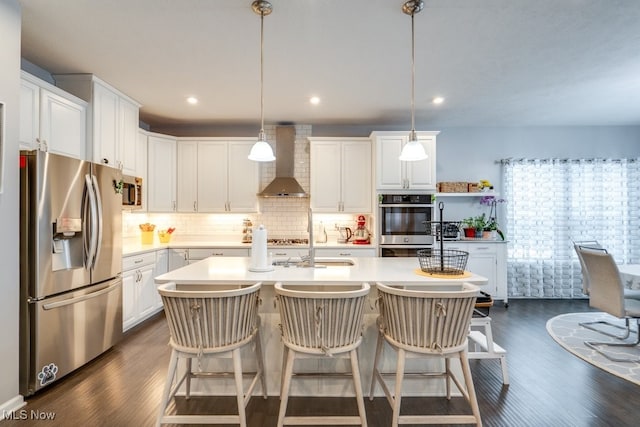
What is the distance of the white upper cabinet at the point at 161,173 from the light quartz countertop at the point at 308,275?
7.99 feet

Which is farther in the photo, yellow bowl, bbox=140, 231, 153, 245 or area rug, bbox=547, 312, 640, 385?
yellow bowl, bbox=140, 231, 153, 245

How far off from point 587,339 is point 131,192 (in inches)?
210

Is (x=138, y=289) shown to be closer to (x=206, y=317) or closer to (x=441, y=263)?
(x=206, y=317)

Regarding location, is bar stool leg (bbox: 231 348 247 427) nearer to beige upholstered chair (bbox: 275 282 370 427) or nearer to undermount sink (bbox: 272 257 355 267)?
beige upholstered chair (bbox: 275 282 370 427)

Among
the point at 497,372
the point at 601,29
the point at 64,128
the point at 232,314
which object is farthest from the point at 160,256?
the point at 601,29

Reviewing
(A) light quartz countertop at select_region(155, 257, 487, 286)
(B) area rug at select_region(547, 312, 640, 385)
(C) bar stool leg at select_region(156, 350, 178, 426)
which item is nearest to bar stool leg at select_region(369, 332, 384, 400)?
(A) light quartz countertop at select_region(155, 257, 487, 286)

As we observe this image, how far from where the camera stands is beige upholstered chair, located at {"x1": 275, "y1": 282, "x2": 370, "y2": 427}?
1.70 meters

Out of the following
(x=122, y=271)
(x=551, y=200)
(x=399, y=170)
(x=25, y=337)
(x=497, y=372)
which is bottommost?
(x=497, y=372)

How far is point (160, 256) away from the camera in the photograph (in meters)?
4.12

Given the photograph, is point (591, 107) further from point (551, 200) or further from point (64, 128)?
point (64, 128)

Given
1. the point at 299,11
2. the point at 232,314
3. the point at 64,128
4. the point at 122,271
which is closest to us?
the point at 232,314

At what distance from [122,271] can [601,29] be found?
4664 millimetres

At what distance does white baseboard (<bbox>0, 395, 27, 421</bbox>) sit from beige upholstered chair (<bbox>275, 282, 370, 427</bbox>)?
1816 millimetres

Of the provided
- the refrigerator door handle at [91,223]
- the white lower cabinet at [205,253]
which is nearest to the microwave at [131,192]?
the white lower cabinet at [205,253]
